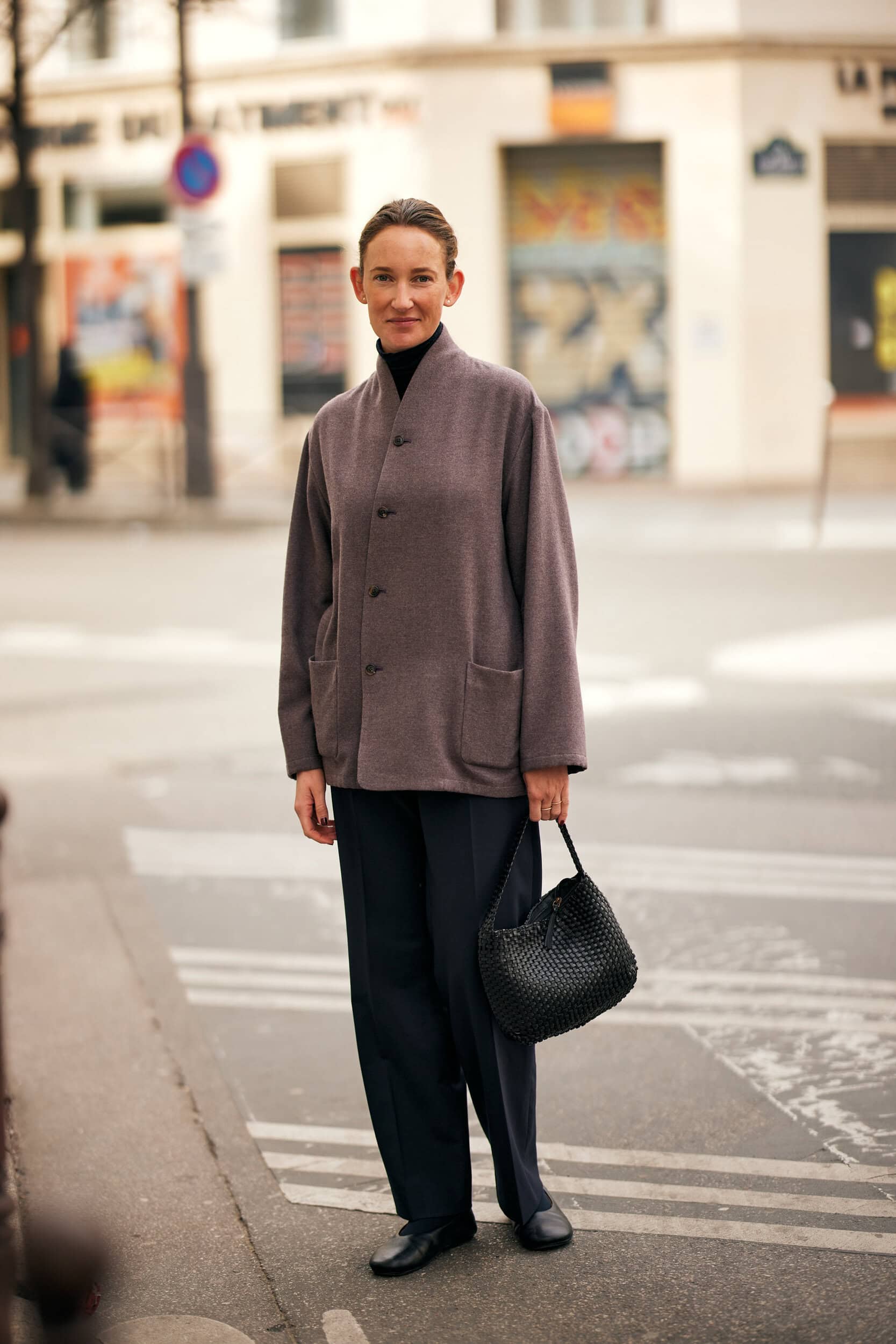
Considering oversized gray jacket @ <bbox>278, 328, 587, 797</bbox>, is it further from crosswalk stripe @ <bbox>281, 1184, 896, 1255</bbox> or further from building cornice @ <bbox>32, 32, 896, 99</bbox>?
building cornice @ <bbox>32, 32, 896, 99</bbox>

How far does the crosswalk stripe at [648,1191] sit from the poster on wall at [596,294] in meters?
23.4

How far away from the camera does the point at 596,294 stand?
1089 inches

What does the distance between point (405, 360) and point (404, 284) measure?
15 centimetres

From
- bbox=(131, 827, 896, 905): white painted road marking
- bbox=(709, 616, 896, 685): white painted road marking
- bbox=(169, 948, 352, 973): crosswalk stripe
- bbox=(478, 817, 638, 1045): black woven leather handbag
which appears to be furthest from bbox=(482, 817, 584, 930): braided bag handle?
bbox=(709, 616, 896, 685): white painted road marking

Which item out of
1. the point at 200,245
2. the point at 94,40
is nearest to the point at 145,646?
the point at 200,245

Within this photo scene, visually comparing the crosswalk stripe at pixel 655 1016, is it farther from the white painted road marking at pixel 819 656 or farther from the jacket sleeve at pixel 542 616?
the white painted road marking at pixel 819 656

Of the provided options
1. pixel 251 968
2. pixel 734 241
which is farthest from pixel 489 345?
pixel 251 968

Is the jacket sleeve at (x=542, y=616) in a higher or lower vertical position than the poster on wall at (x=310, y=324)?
lower

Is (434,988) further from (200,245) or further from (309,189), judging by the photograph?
(309,189)

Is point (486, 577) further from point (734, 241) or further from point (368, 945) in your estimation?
point (734, 241)

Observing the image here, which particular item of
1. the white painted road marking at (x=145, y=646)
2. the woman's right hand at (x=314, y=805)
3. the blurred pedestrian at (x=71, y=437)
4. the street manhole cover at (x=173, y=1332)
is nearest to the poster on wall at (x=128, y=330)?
the blurred pedestrian at (x=71, y=437)

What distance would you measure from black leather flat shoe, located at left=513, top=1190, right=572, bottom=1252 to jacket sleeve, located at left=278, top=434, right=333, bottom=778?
975 millimetres

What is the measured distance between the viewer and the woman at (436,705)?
3670mm

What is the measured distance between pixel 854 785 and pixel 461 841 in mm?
5032
